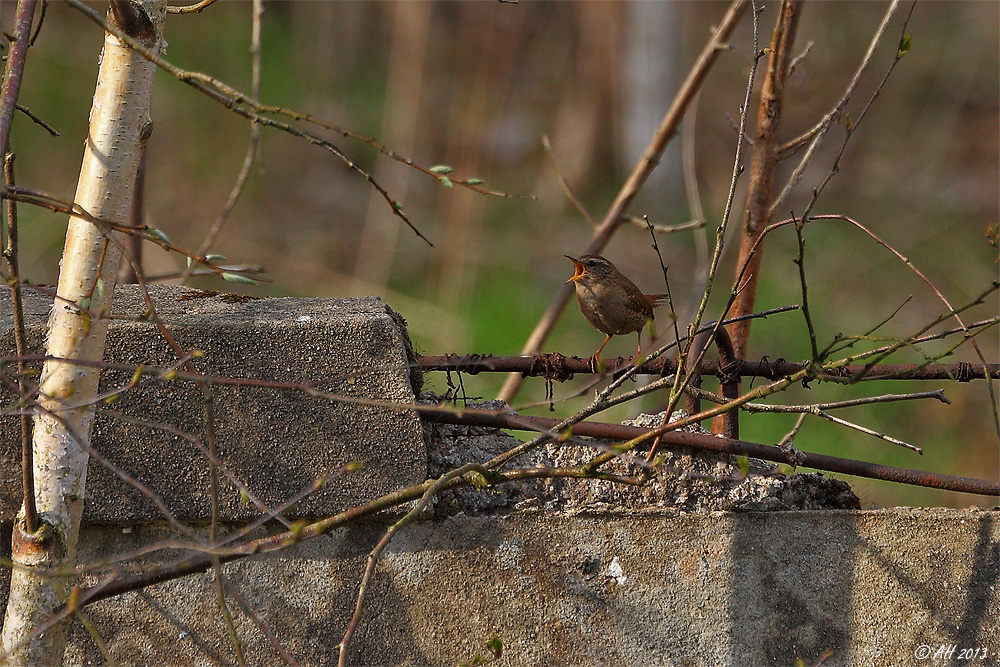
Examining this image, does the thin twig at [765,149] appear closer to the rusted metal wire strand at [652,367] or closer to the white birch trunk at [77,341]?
the rusted metal wire strand at [652,367]

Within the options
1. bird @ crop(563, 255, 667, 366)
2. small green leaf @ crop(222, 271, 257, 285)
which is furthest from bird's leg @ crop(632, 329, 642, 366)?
small green leaf @ crop(222, 271, 257, 285)

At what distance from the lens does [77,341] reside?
5.26 ft

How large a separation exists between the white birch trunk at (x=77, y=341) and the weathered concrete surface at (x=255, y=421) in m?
0.14

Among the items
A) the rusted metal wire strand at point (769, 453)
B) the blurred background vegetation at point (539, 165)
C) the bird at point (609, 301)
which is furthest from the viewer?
the blurred background vegetation at point (539, 165)

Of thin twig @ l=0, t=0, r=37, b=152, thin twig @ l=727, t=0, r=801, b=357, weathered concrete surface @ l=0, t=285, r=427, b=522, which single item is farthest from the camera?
thin twig @ l=727, t=0, r=801, b=357

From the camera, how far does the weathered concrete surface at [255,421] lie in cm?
179

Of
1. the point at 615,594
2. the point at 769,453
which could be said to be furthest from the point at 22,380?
the point at 769,453

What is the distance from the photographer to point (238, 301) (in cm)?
210

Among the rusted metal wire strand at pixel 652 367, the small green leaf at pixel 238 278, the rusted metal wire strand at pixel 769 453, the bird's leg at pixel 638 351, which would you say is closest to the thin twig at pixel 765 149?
the bird's leg at pixel 638 351

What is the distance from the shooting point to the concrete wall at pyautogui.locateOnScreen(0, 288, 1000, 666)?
5.94ft

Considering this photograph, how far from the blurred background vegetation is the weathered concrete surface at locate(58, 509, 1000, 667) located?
14.0 feet

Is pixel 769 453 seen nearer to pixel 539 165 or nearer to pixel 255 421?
pixel 255 421

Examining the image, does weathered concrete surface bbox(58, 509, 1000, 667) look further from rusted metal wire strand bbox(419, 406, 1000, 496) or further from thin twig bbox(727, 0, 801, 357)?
thin twig bbox(727, 0, 801, 357)

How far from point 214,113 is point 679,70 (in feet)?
16.8
